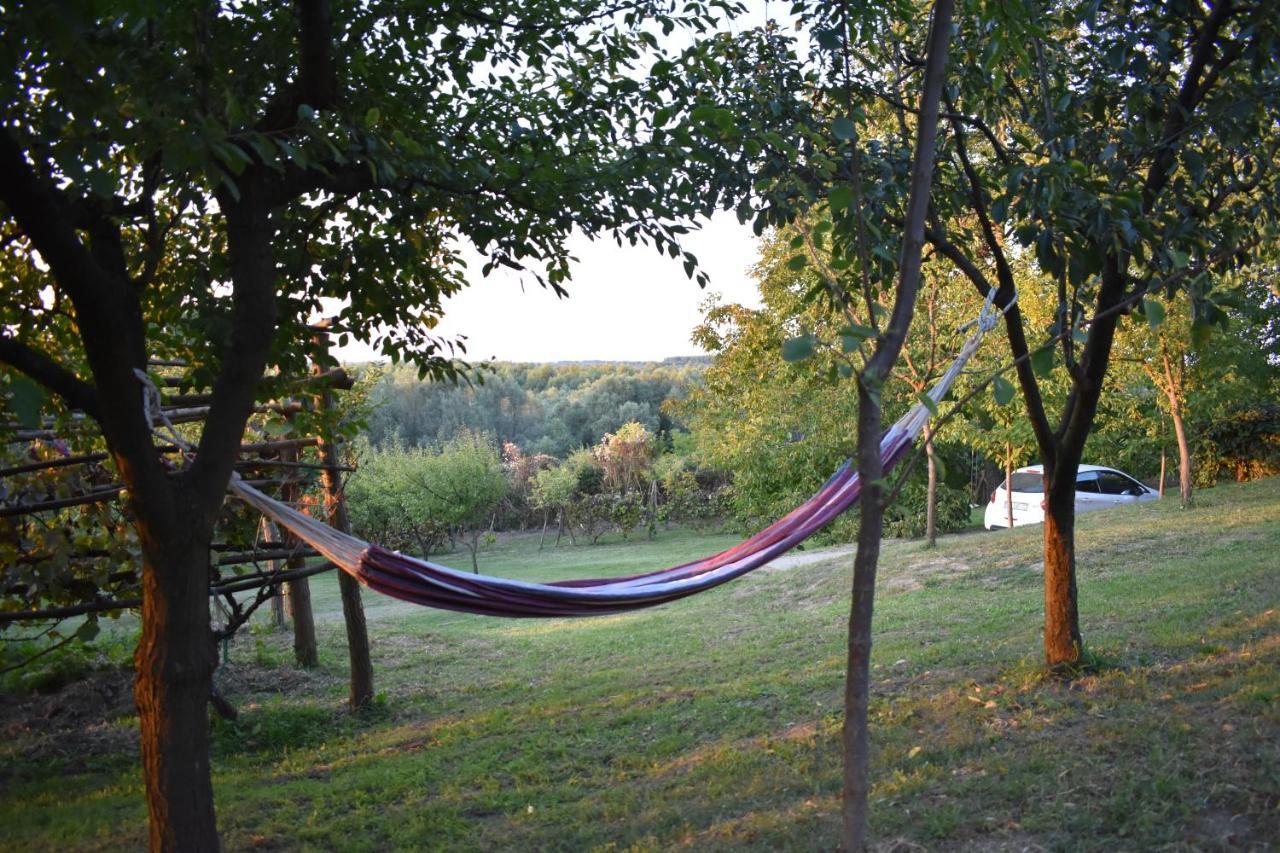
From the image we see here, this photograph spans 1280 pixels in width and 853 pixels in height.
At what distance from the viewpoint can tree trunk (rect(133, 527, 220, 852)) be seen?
2.74 metres

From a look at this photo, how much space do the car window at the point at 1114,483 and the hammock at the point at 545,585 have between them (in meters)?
12.3

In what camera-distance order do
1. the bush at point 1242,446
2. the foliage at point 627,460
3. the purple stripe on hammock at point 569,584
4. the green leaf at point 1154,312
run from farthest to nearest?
the foliage at point 627,460
the bush at point 1242,446
the purple stripe on hammock at point 569,584
the green leaf at point 1154,312

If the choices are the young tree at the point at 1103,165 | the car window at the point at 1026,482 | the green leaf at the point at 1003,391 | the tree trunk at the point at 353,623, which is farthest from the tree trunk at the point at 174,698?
the car window at the point at 1026,482

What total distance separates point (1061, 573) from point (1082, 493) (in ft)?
37.6

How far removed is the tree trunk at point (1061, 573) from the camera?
162 inches

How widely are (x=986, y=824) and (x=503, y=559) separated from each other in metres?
19.0

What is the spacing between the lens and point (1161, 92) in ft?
11.5

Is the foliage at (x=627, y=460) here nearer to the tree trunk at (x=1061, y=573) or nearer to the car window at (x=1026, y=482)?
the car window at (x=1026, y=482)

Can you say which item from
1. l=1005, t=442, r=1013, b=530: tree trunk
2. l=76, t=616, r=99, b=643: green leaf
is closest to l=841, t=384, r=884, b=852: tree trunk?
l=76, t=616, r=99, b=643: green leaf

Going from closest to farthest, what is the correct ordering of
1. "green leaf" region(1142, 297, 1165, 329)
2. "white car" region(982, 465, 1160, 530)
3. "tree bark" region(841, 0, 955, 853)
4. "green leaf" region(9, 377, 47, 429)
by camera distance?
"green leaf" region(9, 377, 47, 429) < "green leaf" region(1142, 297, 1165, 329) < "tree bark" region(841, 0, 955, 853) < "white car" region(982, 465, 1160, 530)

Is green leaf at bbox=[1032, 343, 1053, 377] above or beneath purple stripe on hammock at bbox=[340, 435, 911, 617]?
above

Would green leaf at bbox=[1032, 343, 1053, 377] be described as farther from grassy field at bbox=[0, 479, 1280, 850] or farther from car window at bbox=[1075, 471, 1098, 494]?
car window at bbox=[1075, 471, 1098, 494]

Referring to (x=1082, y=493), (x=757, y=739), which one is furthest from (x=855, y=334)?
(x=1082, y=493)

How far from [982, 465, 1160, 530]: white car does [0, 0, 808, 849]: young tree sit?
11.5m
